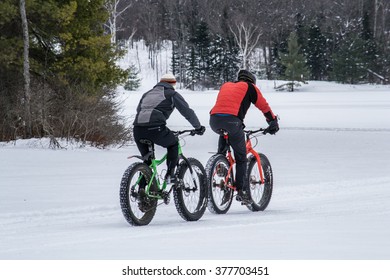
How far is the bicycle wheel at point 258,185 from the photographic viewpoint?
411 inches

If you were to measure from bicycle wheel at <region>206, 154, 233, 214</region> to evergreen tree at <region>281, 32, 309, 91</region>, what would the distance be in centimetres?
6243

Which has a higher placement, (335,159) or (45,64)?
(45,64)

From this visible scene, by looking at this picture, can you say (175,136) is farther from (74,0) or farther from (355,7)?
(355,7)

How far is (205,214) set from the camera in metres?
10.1

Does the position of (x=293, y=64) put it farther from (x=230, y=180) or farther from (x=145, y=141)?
(x=145, y=141)

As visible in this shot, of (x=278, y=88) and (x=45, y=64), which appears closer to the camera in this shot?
(x=45, y=64)

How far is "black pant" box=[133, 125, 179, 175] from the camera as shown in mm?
8867

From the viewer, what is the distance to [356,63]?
7575 cm

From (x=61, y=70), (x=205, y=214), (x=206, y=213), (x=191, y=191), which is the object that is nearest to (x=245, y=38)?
(x=61, y=70)

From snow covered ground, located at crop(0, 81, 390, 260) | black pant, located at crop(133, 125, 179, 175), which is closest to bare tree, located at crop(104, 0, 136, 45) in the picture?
snow covered ground, located at crop(0, 81, 390, 260)

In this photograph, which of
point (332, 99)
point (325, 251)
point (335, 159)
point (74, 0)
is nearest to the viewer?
point (325, 251)

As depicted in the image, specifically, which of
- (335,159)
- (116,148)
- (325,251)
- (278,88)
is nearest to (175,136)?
(325,251)

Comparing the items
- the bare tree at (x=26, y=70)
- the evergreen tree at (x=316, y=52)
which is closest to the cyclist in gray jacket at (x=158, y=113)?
the bare tree at (x=26, y=70)

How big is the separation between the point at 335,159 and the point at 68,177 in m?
7.49
